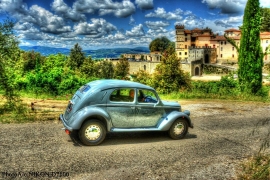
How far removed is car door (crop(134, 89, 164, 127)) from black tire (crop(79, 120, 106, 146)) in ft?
3.59

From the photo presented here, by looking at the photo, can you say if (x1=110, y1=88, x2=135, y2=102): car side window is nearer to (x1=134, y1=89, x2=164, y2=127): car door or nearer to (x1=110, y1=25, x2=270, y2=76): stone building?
(x1=134, y1=89, x2=164, y2=127): car door

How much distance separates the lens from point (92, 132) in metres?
7.61

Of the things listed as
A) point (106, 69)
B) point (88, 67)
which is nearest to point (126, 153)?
point (88, 67)

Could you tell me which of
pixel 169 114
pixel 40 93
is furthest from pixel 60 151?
pixel 40 93

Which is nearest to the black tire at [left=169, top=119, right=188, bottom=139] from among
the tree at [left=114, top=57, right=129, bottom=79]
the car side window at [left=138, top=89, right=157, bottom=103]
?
the car side window at [left=138, top=89, right=157, bottom=103]

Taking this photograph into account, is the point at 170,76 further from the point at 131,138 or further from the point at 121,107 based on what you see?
the point at 121,107

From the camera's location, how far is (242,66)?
22078 mm

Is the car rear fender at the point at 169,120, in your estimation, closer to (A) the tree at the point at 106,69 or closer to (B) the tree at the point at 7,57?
(B) the tree at the point at 7,57

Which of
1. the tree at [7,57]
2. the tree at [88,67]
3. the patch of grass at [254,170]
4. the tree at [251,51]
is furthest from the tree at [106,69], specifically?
the patch of grass at [254,170]

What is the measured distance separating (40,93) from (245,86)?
49.0 feet

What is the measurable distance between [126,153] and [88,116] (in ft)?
4.55

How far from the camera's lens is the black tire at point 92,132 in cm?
750

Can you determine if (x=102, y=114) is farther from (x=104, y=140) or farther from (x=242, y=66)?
(x=242, y=66)

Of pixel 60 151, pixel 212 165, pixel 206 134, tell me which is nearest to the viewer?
pixel 212 165
